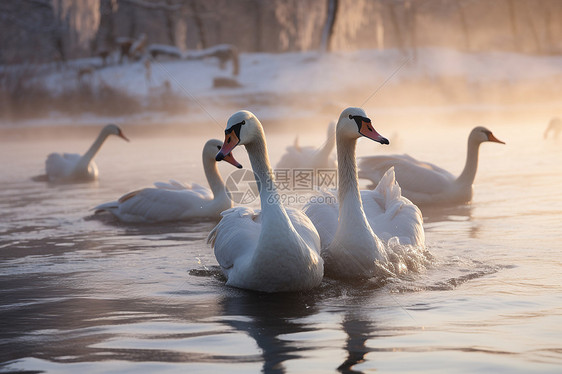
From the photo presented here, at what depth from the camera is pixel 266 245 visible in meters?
5.73

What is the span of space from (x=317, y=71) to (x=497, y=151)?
15.2 m

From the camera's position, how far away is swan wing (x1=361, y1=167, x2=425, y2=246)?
22.0 feet

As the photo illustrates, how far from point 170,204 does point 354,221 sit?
147 inches

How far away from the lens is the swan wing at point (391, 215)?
6695mm

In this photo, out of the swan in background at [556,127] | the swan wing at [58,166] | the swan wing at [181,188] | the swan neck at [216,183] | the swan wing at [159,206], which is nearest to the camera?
the swan wing at [159,206]

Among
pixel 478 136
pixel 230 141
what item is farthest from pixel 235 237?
pixel 478 136

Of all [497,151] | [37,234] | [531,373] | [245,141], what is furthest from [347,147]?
[497,151]

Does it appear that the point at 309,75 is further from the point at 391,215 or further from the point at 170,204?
the point at 391,215

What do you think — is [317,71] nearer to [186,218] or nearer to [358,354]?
[186,218]

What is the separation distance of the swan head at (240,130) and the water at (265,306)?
1.09 metres

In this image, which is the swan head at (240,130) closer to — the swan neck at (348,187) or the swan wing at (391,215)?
the swan neck at (348,187)

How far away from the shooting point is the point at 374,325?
16.5 feet

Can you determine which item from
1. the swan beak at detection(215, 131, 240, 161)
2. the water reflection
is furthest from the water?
the swan beak at detection(215, 131, 240, 161)

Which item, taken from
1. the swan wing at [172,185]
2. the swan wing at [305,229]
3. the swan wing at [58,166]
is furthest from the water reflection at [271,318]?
the swan wing at [58,166]
